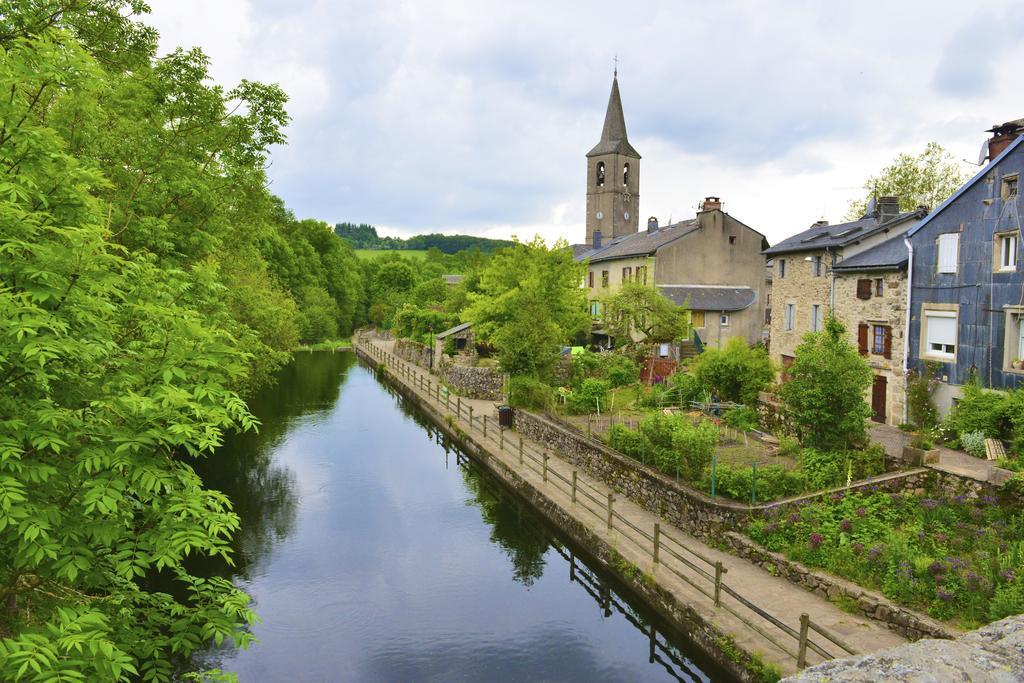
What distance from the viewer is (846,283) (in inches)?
940

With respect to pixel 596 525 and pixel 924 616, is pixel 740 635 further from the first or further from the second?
pixel 596 525

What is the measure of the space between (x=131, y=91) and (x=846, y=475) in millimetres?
19855

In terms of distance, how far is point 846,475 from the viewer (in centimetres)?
1452

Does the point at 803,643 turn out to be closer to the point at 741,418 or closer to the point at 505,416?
the point at 741,418

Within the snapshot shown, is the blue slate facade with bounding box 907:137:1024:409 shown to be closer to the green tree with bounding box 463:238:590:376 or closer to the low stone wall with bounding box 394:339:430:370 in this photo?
the green tree with bounding box 463:238:590:376

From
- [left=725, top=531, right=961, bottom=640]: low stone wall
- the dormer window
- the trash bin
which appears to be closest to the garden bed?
[left=725, top=531, right=961, bottom=640]: low stone wall

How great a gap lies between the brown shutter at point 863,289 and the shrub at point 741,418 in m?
6.18

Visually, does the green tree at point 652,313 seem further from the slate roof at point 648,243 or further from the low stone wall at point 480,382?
the low stone wall at point 480,382

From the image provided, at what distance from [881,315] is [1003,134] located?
22.8ft

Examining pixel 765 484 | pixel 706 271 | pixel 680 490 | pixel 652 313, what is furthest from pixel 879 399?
pixel 706 271

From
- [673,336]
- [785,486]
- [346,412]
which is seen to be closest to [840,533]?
[785,486]

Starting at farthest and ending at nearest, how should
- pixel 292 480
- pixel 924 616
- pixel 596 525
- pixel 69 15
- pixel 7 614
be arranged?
1. pixel 292 480
2. pixel 596 525
3. pixel 69 15
4. pixel 924 616
5. pixel 7 614

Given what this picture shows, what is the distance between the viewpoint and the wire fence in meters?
9.20

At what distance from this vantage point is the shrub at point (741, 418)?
20.6 m
